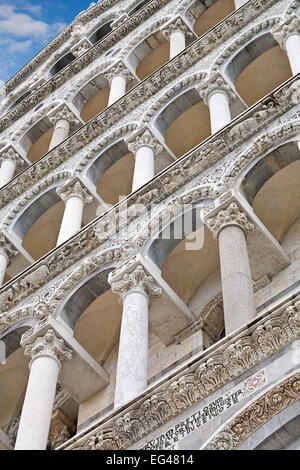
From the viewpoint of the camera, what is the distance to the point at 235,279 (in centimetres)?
977

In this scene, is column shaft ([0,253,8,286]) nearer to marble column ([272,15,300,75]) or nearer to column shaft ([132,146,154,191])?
column shaft ([132,146,154,191])

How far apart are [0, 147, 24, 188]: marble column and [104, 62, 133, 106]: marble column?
2.82m

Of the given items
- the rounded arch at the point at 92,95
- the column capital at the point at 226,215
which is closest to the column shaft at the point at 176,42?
the rounded arch at the point at 92,95

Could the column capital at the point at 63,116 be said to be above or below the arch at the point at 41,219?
above

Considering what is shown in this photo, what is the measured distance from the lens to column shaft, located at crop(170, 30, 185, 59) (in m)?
18.9

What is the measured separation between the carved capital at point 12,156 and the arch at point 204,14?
5149 millimetres

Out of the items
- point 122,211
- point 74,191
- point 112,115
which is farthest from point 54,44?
point 122,211

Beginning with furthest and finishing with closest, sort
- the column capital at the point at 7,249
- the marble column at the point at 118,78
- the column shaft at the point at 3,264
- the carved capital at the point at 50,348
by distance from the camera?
the marble column at the point at 118,78 → the column capital at the point at 7,249 → the column shaft at the point at 3,264 → the carved capital at the point at 50,348

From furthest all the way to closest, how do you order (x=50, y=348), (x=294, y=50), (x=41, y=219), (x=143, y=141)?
(x=41, y=219) < (x=143, y=141) < (x=294, y=50) < (x=50, y=348)

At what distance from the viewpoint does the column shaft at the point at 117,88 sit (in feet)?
62.5

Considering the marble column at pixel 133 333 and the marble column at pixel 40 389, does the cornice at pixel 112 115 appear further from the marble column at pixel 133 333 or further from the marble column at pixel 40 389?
the marble column at pixel 40 389

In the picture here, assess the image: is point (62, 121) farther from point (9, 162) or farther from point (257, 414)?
point (257, 414)

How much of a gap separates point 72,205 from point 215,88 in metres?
3.28
